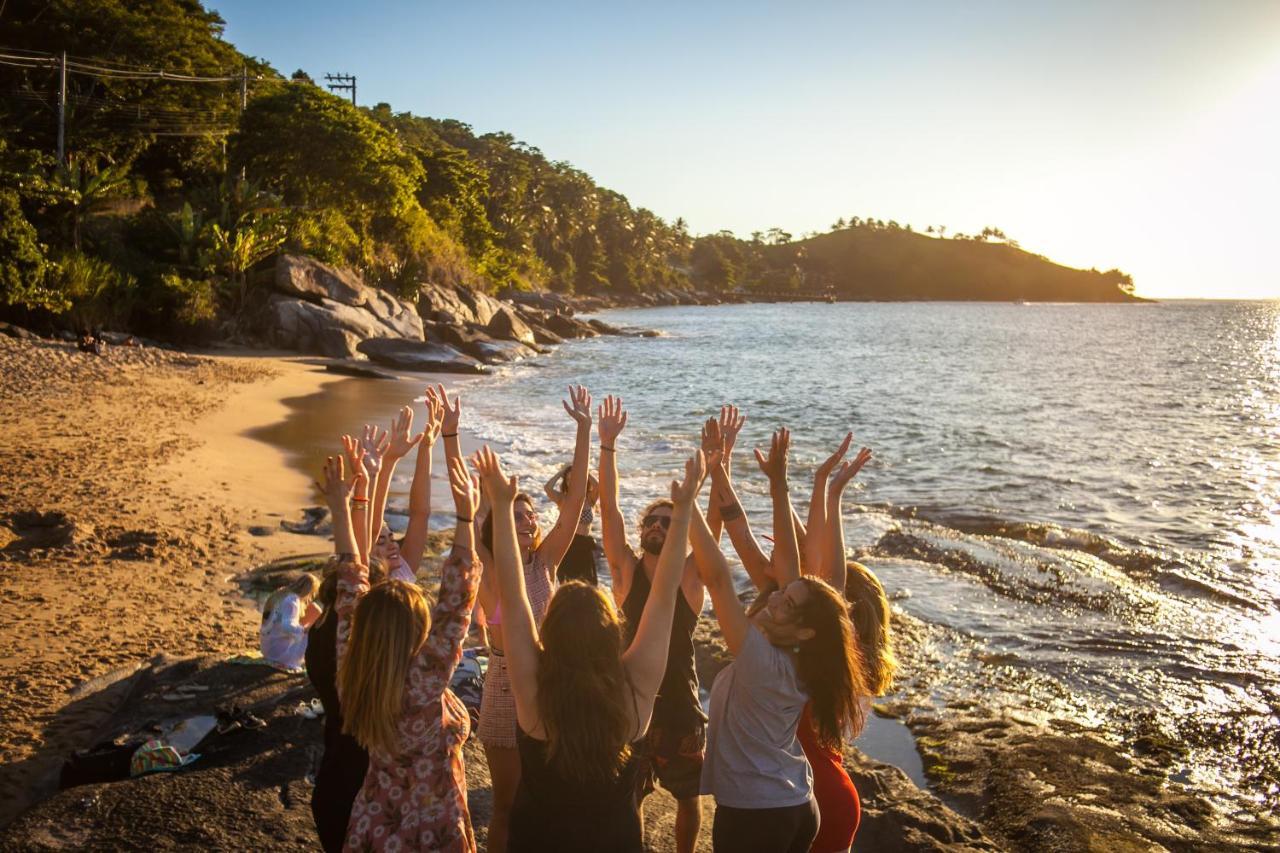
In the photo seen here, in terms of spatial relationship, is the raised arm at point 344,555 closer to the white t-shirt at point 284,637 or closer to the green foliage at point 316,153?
the white t-shirt at point 284,637

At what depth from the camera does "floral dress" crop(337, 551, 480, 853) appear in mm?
3223

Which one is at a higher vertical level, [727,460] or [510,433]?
[727,460]

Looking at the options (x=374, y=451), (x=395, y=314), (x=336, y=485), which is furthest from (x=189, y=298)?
(x=336, y=485)

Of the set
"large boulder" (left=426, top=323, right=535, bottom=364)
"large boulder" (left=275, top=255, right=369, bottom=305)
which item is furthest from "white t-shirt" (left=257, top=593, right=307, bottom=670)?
"large boulder" (left=426, top=323, right=535, bottom=364)

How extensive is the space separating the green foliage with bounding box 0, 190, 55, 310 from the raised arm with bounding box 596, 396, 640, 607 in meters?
23.5

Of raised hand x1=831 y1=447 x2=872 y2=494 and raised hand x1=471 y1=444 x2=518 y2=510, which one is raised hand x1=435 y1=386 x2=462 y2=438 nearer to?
raised hand x1=471 y1=444 x2=518 y2=510

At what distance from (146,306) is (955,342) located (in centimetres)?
5841

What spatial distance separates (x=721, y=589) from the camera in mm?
3348

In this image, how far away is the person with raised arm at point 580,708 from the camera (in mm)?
2945

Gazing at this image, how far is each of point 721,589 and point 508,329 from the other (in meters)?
42.4

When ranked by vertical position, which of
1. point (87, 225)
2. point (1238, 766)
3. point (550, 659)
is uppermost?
point (87, 225)

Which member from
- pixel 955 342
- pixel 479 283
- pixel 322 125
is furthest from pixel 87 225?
pixel 955 342

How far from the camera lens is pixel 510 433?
20.7 metres

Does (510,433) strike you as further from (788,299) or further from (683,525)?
(788,299)
